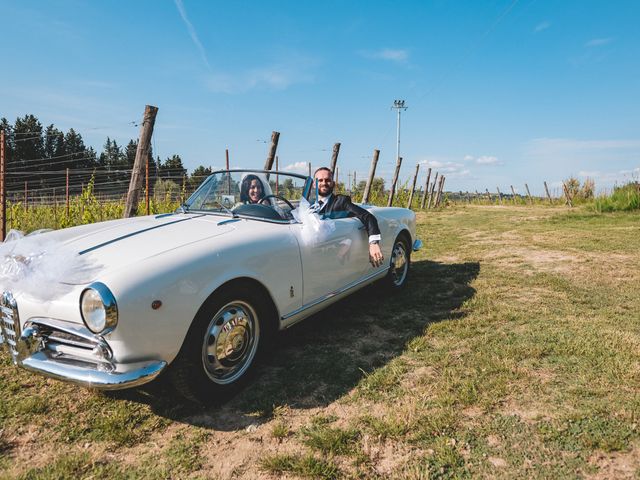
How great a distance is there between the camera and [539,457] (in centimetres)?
185

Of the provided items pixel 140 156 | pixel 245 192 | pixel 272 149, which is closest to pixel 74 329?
pixel 245 192

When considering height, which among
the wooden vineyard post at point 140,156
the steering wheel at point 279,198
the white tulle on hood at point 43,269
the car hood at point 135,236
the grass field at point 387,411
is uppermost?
the wooden vineyard post at point 140,156

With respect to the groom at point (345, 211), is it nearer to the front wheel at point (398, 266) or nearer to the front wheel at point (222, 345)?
the front wheel at point (398, 266)

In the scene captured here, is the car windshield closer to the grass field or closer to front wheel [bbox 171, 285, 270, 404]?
front wheel [bbox 171, 285, 270, 404]

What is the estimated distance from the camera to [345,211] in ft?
12.5

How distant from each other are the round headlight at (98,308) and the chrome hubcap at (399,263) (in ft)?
10.7

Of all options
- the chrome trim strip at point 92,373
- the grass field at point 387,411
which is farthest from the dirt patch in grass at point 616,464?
the chrome trim strip at point 92,373

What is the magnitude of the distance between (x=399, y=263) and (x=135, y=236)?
3.14m

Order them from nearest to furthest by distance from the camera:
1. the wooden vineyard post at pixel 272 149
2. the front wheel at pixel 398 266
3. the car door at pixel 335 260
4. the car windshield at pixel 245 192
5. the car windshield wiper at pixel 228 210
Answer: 1. the car door at pixel 335 260
2. the car windshield wiper at pixel 228 210
3. the car windshield at pixel 245 192
4. the front wheel at pixel 398 266
5. the wooden vineyard post at pixel 272 149

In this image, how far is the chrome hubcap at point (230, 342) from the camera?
2.35 metres

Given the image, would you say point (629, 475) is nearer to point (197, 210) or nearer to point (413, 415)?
point (413, 415)

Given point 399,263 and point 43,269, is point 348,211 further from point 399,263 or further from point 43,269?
point 43,269

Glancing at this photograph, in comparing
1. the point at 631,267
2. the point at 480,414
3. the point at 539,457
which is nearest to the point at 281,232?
the point at 480,414

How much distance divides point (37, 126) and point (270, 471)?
3236 inches
